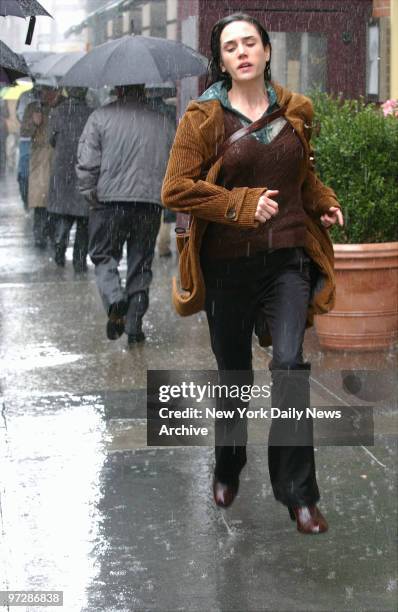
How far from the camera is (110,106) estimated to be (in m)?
9.35

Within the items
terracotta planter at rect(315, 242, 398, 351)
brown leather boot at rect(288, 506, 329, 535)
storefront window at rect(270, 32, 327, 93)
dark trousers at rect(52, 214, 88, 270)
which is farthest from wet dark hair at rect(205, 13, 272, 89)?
storefront window at rect(270, 32, 327, 93)

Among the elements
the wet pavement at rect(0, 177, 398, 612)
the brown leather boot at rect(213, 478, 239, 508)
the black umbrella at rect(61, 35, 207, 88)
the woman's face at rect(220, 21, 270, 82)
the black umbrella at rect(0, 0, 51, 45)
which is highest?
the black umbrella at rect(61, 35, 207, 88)

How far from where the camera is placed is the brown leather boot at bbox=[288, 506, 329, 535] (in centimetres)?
448

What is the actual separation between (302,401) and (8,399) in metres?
3.74

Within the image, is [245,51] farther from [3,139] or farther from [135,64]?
[3,139]

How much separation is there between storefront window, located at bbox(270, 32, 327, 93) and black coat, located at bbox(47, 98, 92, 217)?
225cm

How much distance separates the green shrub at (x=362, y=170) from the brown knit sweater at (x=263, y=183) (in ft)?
14.5

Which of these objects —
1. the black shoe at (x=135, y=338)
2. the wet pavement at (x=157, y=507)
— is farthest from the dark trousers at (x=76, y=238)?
the wet pavement at (x=157, y=507)

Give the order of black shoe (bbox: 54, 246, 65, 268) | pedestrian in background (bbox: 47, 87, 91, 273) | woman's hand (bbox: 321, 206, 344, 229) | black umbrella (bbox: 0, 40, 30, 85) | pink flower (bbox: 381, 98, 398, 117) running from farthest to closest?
black shoe (bbox: 54, 246, 65, 268) → pedestrian in background (bbox: 47, 87, 91, 273) → pink flower (bbox: 381, 98, 398, 117) → black umbrella (bbox: 0, 40, 30, 85) → woman's hand (bbox: 321, 206, 344, 229)

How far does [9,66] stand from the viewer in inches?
297

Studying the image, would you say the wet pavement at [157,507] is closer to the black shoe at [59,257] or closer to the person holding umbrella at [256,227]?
the person holding umbrella at [256,227]

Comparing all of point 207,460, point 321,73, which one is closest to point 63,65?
point 321,73

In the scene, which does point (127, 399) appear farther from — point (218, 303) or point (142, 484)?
point (218, 303)

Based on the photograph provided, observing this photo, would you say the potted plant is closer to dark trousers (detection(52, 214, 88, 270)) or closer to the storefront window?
the storefront window
